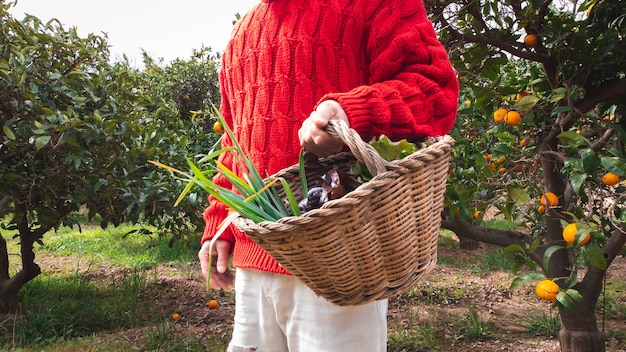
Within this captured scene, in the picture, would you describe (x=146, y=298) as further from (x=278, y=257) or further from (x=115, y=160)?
(x=278, y=257)

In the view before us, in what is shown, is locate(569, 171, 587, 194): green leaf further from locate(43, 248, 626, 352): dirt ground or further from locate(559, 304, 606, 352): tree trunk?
locate(43, 248, 626, 352): dirt ground

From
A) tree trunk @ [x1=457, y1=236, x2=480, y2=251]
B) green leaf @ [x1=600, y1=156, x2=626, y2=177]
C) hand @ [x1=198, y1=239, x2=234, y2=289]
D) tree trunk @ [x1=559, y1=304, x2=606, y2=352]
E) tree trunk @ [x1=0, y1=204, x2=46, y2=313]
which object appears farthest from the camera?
tree trunk @ [x1=457, y1=236, x2=480, y2=251]

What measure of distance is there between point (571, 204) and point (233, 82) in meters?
1.72

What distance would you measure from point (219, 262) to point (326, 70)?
1.89 feet

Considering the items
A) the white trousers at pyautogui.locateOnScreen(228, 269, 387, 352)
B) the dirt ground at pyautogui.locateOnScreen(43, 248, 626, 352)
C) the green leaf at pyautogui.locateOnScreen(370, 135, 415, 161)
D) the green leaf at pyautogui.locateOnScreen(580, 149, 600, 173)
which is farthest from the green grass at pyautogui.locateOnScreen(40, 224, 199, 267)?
the green leaf at pyautogui.locateOnScreen(370, 135, 415, 161)

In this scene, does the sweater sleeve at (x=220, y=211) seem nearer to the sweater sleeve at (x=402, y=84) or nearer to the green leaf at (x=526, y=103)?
the sweater sleeve at (x=402, y=84)

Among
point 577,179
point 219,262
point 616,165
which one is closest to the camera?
point 219,262

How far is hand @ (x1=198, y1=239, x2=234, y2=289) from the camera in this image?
1.45 m

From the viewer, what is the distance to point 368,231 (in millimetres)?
897

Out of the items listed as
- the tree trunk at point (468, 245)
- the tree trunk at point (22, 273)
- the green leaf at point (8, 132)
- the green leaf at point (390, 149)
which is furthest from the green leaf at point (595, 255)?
the tree trunk at point (468, 245)

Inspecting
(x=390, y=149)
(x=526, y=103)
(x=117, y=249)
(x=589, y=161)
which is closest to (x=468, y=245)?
(x=117, y=249)

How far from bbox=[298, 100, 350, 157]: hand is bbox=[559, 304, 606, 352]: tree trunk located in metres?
2.08

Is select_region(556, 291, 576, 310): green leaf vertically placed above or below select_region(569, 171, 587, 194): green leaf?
below

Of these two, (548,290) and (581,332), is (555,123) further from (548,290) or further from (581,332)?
(581,332)
